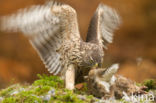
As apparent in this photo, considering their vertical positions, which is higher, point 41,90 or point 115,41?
point 115,41

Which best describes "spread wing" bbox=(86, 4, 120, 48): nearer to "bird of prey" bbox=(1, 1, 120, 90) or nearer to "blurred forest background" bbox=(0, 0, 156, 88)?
"bird of prey" bbox=(1, 1, 120, 90)

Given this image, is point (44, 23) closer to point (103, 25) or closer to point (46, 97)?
point (103, 25)

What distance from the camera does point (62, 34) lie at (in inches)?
120

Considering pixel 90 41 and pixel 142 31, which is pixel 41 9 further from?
pixel 142 31

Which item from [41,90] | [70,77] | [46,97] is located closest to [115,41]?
[70,77]

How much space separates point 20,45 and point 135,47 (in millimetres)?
3158

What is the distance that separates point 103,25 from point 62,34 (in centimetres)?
64

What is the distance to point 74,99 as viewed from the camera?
7.75 ft

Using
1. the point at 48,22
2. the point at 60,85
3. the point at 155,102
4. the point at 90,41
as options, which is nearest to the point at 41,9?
the point at 48,22

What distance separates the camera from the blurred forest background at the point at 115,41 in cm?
793

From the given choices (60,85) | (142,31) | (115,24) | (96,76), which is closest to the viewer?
(96,76)

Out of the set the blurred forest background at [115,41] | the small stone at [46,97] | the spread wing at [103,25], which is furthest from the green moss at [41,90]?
the blurred forest background at [115,41]

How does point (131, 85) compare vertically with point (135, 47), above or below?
below

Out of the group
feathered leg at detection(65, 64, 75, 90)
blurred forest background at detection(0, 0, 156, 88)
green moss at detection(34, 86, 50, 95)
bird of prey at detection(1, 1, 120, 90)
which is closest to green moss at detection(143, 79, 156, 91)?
bird of prey at detection(1, 1, 120, 90)
